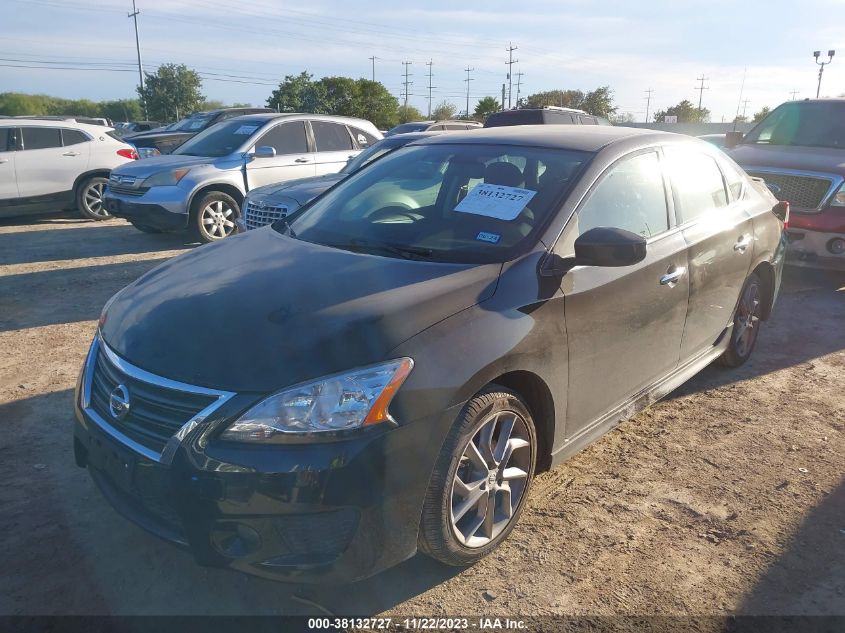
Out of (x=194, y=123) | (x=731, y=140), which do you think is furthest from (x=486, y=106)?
(x=731, y=140)

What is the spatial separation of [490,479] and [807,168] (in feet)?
21.1

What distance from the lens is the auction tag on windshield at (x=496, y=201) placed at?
126 inches

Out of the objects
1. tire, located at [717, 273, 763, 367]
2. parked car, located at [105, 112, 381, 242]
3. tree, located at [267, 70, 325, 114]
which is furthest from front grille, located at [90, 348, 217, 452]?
tree, located at [267, 70, 325, 114]

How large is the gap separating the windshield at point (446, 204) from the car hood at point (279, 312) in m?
0.22

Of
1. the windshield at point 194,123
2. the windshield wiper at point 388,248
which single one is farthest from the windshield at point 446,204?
the windshield at point 194,123

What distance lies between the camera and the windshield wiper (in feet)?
10.1

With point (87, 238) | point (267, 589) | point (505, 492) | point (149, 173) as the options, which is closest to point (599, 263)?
point (505, 492)

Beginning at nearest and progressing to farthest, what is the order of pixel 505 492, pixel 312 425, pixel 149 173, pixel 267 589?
pixel 312 425 < pixel 267 589 < pixel 505 492 < pixel 149 173

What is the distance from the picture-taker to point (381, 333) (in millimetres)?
2410

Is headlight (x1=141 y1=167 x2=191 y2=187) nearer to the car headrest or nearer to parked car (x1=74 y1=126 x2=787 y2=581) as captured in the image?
parked car (x1=74 y1=126 x2=787 y2=581)

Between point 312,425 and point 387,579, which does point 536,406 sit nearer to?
point 387,579

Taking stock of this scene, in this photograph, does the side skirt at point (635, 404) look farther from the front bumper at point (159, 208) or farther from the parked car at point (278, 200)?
the front bumper at point (159, 208)

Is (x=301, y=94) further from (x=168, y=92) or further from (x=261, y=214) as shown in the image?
(x=261, y=214)

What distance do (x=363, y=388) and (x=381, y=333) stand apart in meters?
0.23
